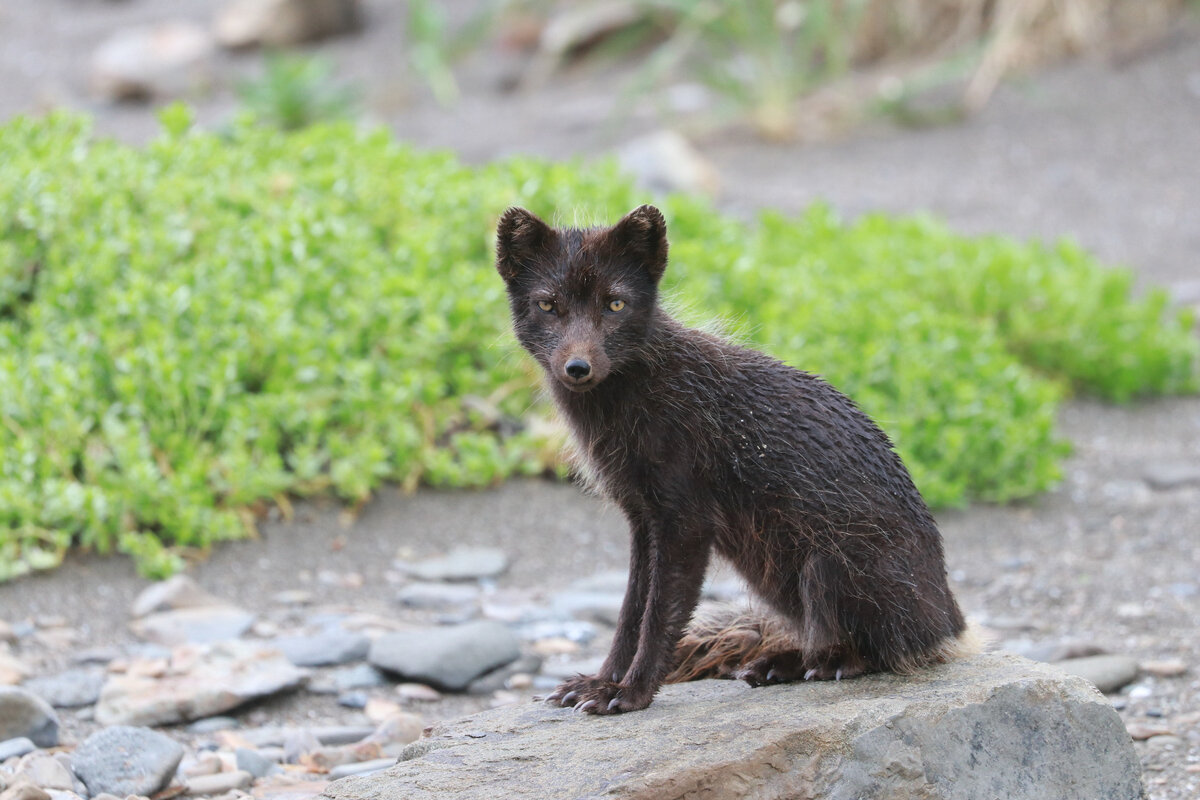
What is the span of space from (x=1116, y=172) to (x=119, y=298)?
35.3ft

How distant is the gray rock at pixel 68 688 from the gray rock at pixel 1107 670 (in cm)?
392

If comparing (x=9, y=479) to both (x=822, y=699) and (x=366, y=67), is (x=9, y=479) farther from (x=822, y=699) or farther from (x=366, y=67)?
(x=366, y=67)

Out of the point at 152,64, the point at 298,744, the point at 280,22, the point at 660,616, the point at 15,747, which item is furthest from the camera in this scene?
the point at 280,22

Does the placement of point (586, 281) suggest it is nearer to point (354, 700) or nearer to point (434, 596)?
point (354, 700)

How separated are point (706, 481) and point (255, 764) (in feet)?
6.65

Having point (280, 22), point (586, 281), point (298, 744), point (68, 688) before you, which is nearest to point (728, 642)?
point (586, 281)

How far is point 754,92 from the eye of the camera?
50.7 ft

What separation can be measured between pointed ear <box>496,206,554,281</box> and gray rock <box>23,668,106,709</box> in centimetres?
260

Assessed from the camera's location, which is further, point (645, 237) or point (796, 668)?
point (796, 668)

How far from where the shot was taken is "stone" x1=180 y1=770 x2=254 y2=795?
15.3 ft

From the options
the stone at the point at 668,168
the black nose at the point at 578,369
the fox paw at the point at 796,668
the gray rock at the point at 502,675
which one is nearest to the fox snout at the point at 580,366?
the black nose at the point at 578,369

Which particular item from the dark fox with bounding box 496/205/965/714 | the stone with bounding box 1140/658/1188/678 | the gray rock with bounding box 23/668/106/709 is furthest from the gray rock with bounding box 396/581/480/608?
the stone with bounding box 1140/658/1188/678

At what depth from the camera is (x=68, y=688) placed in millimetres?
5438

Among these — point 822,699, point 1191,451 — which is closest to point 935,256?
point 1191,451
